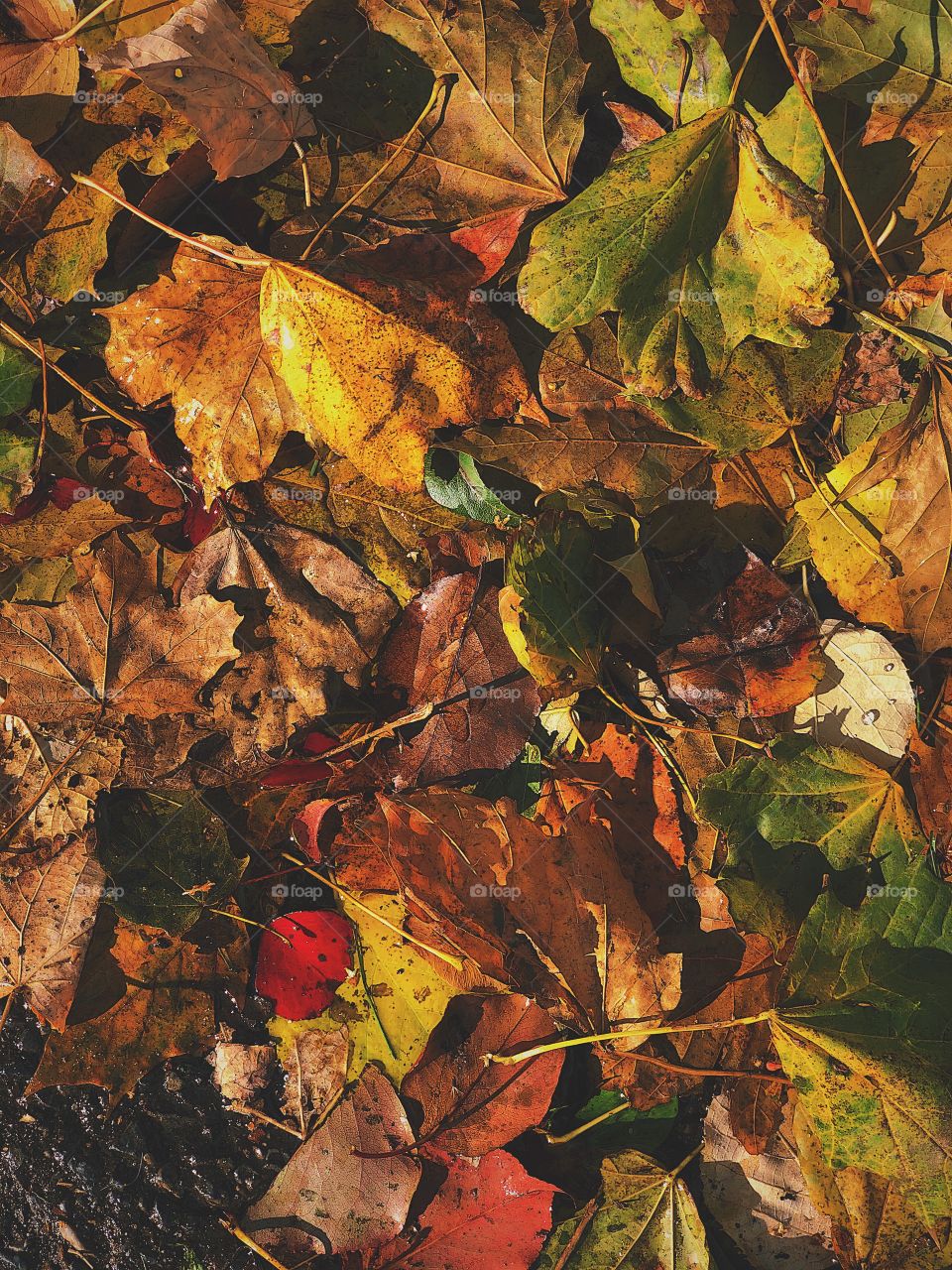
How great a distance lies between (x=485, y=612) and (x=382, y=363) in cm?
69

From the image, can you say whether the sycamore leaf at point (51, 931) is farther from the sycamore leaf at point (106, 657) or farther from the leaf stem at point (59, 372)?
the leaf stem at point (59, 372)

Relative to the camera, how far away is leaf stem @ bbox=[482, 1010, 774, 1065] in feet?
7.71

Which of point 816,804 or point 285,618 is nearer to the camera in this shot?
point 816,804

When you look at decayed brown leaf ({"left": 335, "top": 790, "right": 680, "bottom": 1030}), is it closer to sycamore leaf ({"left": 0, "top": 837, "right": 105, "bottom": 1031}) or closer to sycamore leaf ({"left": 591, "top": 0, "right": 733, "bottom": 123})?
sycamore leaf ({"left": 0, "top": 837, "right": 105, "bottom": 1031})

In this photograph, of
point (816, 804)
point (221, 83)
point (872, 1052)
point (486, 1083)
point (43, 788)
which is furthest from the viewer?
point (43, 788)

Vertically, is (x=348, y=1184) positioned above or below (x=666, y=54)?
below

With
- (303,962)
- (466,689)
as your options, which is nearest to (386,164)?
(466,689)

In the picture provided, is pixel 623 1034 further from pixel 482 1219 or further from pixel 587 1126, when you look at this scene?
pixel 482 1219

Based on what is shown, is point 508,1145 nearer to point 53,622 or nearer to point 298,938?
point 298,938

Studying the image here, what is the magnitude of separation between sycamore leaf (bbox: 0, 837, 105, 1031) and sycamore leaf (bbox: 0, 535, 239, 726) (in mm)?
420

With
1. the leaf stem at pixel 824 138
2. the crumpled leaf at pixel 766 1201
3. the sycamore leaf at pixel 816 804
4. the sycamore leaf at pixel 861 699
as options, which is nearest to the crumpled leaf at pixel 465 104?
the leaf stem at pixel 824 138

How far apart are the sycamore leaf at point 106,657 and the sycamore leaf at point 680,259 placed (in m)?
1.22

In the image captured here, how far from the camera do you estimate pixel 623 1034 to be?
7.74 ft

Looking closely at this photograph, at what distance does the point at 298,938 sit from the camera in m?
2.59
